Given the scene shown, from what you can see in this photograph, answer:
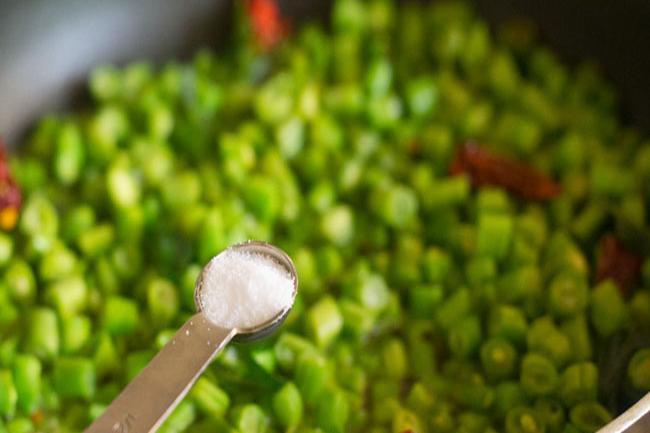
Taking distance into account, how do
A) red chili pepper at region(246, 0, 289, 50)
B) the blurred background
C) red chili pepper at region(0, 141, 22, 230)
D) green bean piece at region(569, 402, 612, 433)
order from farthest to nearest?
red chili pepper at region(246, 0, 289, 50) → the blurred background → red chili pepper at region(0, 141, 22, 230) → green bean piece at region(569, 402, 612, 433)

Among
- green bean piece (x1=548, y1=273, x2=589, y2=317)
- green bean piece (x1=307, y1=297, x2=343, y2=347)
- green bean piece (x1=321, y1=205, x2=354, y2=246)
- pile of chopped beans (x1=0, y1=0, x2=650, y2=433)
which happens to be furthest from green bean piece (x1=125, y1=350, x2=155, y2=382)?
green bean piece (x1=548, y1=273, x2=589, y2=317)

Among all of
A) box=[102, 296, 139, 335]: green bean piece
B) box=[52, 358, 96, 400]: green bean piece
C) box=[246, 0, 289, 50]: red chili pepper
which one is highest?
box=[246, 0, 289, 50]: red chili pepper

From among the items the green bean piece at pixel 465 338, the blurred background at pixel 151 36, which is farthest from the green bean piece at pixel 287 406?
the blurred background at pixel 151 36

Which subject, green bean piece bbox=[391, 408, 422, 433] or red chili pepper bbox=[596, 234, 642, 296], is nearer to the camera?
green bean piece bbox=[391, 408, 422, 433]

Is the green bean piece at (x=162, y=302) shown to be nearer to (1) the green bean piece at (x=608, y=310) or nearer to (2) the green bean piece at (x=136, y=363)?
(2) the green bean piece at (x=136, y=363)

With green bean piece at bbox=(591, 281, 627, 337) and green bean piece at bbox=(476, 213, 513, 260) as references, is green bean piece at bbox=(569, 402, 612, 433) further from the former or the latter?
green bean piece at bbox=(476, 213, 513, 260)

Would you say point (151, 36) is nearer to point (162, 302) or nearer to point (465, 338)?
point (162, 302)
